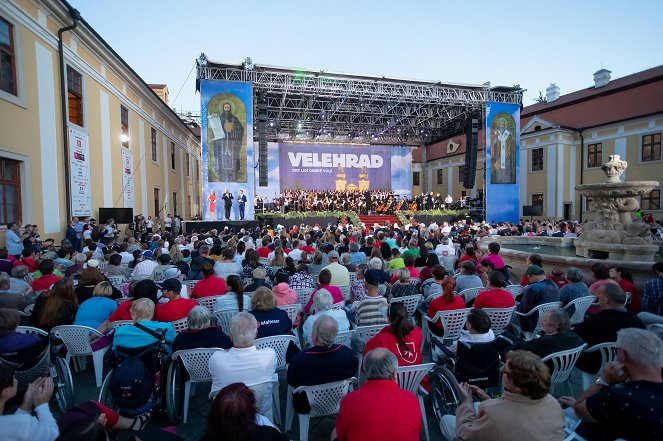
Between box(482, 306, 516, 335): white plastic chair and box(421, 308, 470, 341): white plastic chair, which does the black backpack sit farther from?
box(482, 306, 516, 335): white plastic chair

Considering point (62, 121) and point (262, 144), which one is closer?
point (62, 121)

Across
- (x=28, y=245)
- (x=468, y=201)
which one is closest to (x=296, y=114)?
(x=468, y=201)

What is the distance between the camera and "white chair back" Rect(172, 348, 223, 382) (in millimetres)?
2871

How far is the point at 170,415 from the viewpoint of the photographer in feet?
9.67

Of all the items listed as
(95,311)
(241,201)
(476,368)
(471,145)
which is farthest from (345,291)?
(471,145)

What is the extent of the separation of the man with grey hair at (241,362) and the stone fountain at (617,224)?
7.67 metres

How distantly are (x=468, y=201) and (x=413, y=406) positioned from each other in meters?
23.4

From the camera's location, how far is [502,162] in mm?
20797

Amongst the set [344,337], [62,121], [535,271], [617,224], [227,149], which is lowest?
[344,337]

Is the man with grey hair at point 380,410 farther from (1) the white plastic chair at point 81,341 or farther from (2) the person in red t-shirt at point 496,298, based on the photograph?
(1) the white plastic chair at point 81,341

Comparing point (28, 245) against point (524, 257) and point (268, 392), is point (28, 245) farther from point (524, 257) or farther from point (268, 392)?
point (524, 257)

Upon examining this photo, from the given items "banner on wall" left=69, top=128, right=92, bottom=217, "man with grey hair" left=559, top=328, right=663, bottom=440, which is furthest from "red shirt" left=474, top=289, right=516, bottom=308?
"banner on wall" left=69, top=128, right=92, bottom=217

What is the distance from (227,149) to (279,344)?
48.8 feet

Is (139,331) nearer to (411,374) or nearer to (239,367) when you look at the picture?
(239,367)
